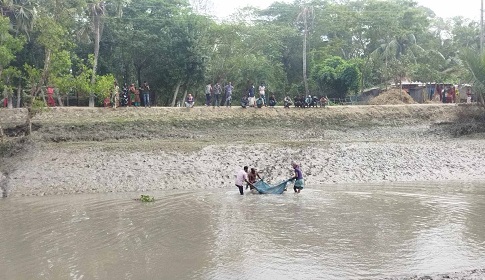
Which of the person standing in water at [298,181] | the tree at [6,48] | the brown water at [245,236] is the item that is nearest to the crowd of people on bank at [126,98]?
the tree at [6,48]

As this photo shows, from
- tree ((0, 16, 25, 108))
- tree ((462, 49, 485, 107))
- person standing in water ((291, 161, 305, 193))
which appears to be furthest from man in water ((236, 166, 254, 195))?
tree ((462, 49, 485, 107))

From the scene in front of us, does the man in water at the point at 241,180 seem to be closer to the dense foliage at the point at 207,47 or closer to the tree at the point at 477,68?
the dense foliage at the point at 207,47

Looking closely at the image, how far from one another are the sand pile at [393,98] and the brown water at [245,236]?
65.3 ft

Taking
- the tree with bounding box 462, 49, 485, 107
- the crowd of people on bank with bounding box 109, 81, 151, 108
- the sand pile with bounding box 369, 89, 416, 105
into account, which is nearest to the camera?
the tree with bounding box 462, 49, 485, 107

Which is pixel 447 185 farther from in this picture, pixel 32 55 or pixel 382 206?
pixel 32 55

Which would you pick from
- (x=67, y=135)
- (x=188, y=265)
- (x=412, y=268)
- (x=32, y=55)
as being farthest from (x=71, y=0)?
(x=412, y=268)

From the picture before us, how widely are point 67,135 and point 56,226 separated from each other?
1390 cm

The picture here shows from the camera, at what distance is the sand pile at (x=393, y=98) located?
39.0 meters

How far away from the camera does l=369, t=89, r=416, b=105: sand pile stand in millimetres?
38969

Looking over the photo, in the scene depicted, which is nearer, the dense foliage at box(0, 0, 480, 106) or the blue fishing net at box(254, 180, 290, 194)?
the blue fishing net at box(254, 180, 290, 194)

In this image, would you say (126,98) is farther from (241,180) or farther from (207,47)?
(241,180)

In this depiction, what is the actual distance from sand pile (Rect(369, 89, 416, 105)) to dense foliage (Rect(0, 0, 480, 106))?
319 cm

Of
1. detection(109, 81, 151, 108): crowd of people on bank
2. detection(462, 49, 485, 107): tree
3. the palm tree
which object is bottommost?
detection(109, 81, 151, 108): crowd of people on bank

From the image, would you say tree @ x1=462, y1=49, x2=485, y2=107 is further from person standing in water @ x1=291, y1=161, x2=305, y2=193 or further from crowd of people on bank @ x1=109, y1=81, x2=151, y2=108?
crowd of people on bank @ x1=109, y1=81, x2=151, y2=108
